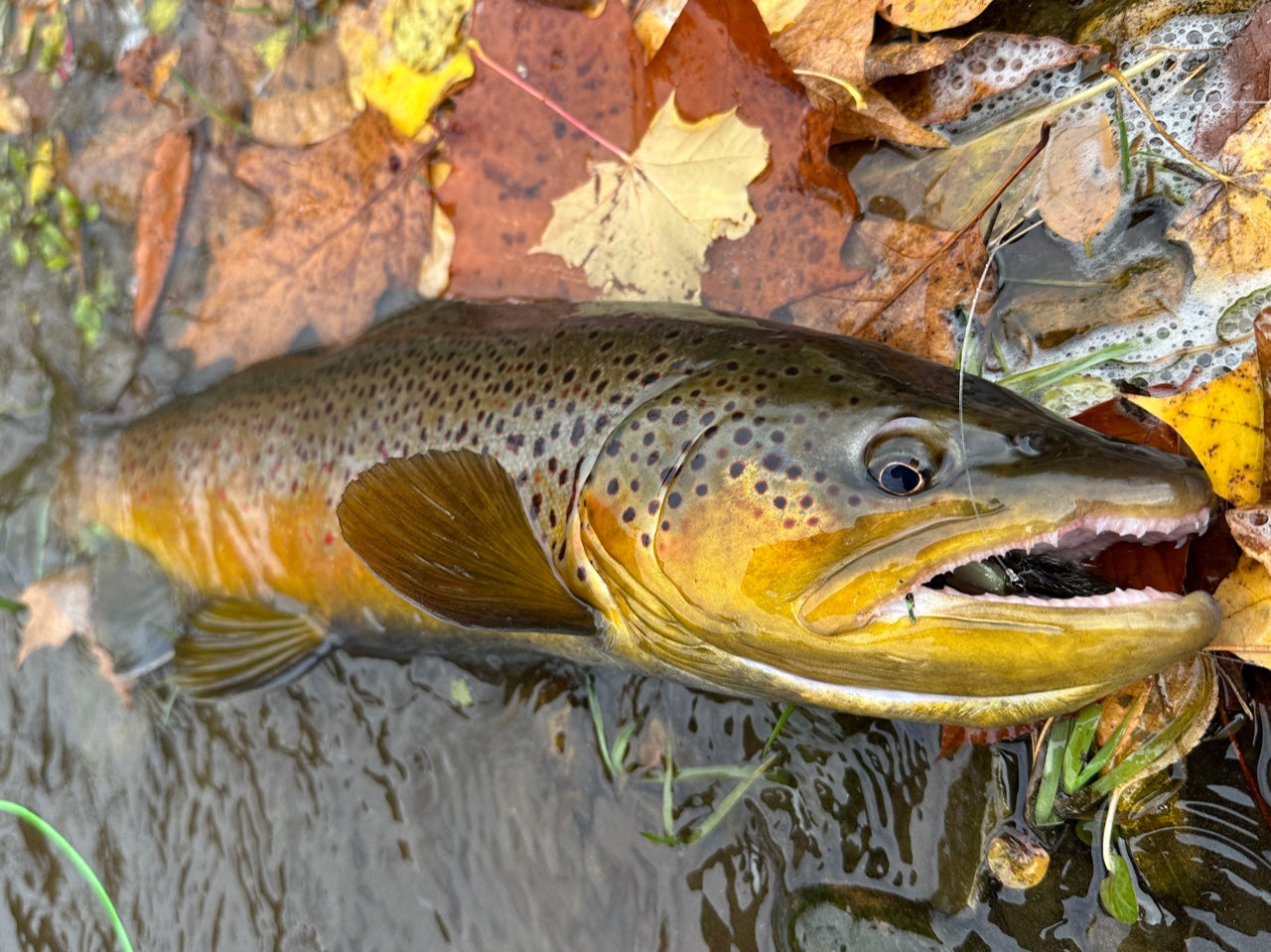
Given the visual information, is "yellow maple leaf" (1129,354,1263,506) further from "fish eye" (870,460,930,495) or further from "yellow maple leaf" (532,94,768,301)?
"yellow maple leaf" (532,94,768,301)

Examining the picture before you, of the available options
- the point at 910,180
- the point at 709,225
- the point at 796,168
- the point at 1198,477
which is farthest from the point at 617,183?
the point at 1198,477

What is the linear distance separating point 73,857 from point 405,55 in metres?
3.19

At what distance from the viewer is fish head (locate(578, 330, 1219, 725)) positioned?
5.84 feet

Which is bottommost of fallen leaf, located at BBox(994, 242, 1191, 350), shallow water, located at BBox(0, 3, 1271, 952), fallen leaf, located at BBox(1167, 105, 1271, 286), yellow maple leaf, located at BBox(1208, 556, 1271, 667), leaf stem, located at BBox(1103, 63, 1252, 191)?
A: shallow water, located at BBox(0, 3, 1271, 952)

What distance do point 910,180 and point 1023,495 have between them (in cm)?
132

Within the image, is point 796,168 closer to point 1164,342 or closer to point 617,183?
point 617,183

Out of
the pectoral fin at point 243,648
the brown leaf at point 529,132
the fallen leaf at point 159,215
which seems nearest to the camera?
the brown leaf at point 529,132

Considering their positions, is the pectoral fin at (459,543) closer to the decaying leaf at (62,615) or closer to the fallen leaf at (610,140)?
the fallen leaf at (610,140)

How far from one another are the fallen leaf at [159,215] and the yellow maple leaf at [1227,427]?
3.54 m

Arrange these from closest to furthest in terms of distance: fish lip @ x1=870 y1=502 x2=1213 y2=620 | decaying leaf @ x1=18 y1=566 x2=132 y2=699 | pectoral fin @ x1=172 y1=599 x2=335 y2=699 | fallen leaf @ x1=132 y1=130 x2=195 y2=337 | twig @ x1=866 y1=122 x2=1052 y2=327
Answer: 1. fish lip @ x1=870 y1=502 x2=1213 y2=620
2. twig @ x1=866 y1=122 x2=1052 y2=327
3. pectoral fin @ x1=172 y1=599 x2=335 y2=699
4. decaying leaf @ x1=18 y1=566 x2=132 y2=699
5. fallen leaf @ x1=132 y1=130 x2=195 y2=337

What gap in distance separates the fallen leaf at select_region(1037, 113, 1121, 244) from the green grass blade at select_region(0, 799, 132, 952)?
390 centimetres

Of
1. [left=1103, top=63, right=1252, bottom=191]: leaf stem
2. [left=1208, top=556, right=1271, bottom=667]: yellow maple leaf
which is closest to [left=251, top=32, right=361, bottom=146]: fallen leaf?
[left=1103, top=63, right=1252, bottom=191]: leaf stem

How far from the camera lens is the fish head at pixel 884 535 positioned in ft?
5.84

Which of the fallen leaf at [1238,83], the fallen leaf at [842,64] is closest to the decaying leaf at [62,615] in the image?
the fallen leaf at [842,64]
